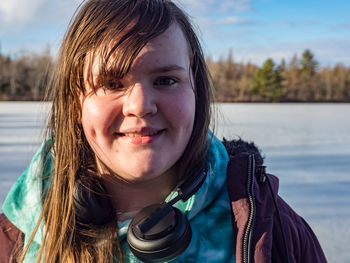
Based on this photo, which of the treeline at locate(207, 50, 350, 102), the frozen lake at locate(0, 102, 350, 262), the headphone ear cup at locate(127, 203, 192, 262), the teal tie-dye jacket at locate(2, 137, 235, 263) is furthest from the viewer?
the treeline at locate(207, 50, 350, 102)

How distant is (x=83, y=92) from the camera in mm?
827

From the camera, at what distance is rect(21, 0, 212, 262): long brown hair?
2.58ft

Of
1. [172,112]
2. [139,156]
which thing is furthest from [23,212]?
[172,112]

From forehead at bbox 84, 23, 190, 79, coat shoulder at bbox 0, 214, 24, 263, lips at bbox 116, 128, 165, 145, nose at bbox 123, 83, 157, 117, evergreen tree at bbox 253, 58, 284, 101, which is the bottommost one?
coat shoulder at bbox 0, 214, 24, 263

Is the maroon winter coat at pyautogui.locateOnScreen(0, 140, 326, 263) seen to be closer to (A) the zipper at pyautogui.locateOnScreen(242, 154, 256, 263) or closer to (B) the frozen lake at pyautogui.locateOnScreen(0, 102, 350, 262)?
(A) the zipper at pyautogui.locateOnScreen(242, 154, 256, 263)

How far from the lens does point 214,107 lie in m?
1.04

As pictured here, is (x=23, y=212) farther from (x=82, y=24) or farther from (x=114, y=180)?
(x=82, y=24)

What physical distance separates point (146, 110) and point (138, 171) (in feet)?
0.48

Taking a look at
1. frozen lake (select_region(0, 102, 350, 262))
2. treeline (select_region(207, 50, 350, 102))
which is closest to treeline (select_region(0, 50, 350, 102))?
treeline (select_region(207, 50, 350, 102))

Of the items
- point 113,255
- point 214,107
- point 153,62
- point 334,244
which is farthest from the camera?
point 334,244

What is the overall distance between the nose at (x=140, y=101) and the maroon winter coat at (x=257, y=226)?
278 millimetres

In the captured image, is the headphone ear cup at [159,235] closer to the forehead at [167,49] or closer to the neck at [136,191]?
the neck at [136,191]

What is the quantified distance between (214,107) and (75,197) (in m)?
0.49

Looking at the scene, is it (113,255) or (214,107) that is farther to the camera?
(214,107)
